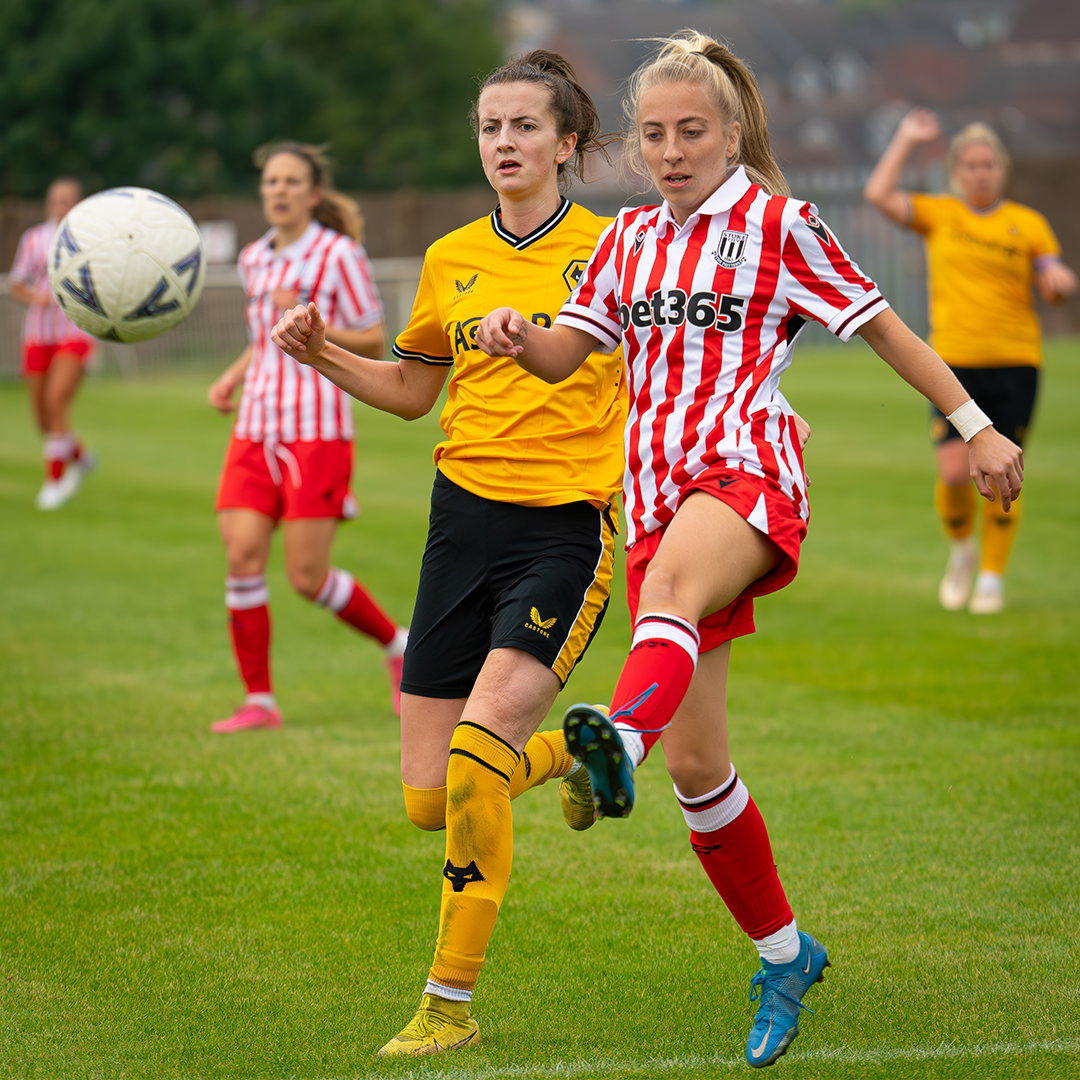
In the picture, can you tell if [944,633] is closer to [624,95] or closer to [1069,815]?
[1069,815]

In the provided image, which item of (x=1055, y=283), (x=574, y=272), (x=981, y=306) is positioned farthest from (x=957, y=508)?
(x=574, y=272)

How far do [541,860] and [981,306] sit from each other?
559 centimetres

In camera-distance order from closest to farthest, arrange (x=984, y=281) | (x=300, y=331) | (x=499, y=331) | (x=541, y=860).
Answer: (x=499, y=331)
(x=300, y=331)
(x=541, y=860)
(x=984, y=281)

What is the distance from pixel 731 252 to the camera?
3646mm

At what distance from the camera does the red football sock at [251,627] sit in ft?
23.2

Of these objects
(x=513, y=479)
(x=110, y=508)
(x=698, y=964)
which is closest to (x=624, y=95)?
(x=513, y=479)

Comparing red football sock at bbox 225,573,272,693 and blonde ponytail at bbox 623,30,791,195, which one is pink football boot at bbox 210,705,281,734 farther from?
blonde ponytail at bbox 623,30,791,195

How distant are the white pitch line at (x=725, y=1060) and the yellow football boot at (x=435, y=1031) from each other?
0.09m

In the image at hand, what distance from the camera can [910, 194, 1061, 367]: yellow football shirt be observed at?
31.1 ft

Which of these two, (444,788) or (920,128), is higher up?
(920,128)

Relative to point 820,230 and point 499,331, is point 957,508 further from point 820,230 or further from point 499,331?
point 499,331

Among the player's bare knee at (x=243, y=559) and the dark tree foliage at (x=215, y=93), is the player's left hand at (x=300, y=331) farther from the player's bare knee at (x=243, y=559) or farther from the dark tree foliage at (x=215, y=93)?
the dark tree foliage at (x=215, y=93)

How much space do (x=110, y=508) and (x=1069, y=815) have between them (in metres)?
10.2

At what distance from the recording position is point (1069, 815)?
561 cm
